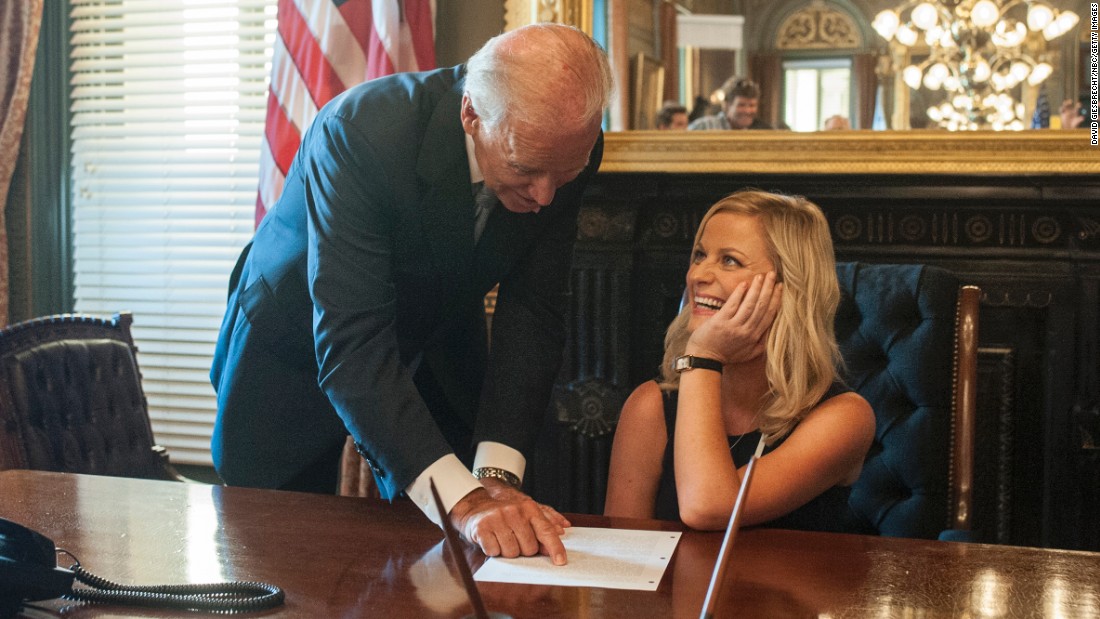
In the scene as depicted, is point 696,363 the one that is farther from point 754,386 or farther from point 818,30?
point 818,30

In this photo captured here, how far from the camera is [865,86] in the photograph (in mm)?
3133

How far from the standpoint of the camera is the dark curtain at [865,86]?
3088mm

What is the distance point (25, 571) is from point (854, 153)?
7.95 ft

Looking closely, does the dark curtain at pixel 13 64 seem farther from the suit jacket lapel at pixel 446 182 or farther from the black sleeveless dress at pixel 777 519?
the black sleeveless dress at pixel 777 519

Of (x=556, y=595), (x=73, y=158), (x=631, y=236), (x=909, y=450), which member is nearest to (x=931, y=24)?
(x=631, y=236)

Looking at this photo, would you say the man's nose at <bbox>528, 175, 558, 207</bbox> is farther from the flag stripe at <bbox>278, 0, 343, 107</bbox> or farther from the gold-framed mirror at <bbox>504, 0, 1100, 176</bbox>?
the flag stripe at <bbox>278, 0, 343, 107</bbox>

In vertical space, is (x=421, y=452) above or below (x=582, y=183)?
below

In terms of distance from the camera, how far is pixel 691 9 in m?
3.27

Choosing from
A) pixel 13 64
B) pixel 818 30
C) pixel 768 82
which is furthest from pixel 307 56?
pixel 818 30

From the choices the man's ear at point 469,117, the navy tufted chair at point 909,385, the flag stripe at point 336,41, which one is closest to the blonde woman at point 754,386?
the navy tufted chair at point 909,385

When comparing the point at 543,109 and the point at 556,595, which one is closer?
the point at 556,595

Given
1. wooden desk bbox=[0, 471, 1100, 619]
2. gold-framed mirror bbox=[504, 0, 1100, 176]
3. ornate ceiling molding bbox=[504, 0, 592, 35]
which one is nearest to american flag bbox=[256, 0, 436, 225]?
Answer: ornate ceiling molding bbox=[504, 0, 592, 35]

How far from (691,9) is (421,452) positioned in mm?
2080

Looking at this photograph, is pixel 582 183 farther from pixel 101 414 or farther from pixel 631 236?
pixel 101 414
